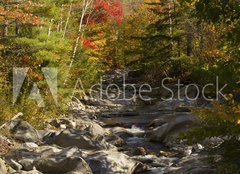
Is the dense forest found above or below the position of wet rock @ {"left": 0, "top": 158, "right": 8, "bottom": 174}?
above

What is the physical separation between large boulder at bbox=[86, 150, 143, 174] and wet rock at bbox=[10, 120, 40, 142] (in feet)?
10.7

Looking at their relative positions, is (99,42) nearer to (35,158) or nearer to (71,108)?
(71,108)

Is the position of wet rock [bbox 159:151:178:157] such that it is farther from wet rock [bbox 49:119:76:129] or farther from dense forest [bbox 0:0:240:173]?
wet rock [bbox 49:119:76:129]

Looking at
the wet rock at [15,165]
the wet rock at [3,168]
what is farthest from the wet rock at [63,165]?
the wet rock at [3,168]

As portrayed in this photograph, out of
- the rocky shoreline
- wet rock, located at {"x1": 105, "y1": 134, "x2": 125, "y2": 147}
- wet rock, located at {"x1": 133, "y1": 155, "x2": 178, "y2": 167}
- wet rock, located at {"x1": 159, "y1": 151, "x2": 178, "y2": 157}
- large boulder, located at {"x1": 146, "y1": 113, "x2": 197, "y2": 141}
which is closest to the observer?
the rocky shoreline

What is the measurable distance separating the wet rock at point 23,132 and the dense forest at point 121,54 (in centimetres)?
37

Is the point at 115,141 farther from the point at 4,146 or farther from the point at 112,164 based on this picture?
the point at 4,146

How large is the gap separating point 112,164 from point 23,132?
4.57m

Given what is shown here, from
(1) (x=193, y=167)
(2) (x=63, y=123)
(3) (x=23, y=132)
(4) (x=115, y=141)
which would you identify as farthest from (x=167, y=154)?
(2) (x=63, y=123)

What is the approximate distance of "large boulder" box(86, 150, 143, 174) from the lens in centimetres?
1061

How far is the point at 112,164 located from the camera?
35.4 feet

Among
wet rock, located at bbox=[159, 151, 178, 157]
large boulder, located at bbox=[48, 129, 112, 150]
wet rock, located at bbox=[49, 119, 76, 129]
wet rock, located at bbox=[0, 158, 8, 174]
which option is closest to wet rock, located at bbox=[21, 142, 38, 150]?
large boulder, located at bbox=[48, 129, 112, 150]

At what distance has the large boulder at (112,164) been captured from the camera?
10.6 metres

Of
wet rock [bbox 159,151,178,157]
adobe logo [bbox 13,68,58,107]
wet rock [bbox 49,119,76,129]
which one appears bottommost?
wet rock [bbox 49,119,76,129]
